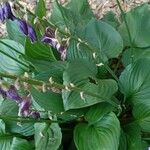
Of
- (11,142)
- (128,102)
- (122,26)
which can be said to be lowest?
(11,142)

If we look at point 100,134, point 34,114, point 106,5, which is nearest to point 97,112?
point 100,134

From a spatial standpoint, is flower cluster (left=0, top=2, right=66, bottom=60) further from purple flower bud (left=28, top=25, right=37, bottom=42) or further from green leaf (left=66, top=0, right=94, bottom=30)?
green leaf (left=66, top=0, right=94, bottom=30)

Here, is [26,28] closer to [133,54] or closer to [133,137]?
[133,54]

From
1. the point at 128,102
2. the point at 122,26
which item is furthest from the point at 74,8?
the point at 128,102

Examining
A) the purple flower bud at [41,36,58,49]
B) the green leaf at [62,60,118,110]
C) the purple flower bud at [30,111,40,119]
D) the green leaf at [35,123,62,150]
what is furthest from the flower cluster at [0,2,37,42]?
the green leaf at [35,123,62,150]

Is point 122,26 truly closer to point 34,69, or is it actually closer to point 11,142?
point 34,69

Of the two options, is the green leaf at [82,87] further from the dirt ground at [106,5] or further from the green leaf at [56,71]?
the dirt ground at [106,5]
